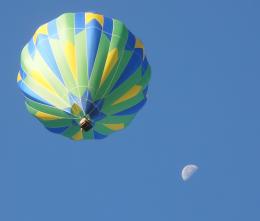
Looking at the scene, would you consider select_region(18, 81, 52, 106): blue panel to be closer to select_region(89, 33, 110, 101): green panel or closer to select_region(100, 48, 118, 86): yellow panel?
select_region(89, 33, 110, 101): green panel

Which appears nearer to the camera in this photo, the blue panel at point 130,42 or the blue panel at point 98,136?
the blue panel at point 130,42

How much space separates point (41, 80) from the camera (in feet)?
169

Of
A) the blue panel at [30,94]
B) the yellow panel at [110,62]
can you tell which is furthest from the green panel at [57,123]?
the yellow panel at [110,62]

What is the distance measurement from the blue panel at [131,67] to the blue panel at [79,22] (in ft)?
5.48

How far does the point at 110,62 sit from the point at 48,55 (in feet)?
5.89

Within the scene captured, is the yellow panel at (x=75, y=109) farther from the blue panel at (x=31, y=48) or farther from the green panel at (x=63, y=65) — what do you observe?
the blue panel at (x=31, y=48)

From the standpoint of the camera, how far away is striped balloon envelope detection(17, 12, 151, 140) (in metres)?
50.9

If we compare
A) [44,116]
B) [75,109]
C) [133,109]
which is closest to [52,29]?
[44,116]

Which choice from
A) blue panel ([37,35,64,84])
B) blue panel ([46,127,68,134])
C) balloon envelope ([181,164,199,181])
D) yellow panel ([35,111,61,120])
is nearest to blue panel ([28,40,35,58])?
blue panel ([37,35,64,84])

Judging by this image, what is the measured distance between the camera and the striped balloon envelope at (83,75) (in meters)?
50.9

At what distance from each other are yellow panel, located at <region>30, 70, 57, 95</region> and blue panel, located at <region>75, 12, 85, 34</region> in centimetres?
161

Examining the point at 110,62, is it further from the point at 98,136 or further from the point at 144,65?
the point at 98,136

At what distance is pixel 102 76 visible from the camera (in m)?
51.0

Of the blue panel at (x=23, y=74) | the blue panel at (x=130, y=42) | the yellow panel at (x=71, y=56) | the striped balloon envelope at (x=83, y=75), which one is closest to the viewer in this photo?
the striped balloon envelope at (x=83, y=75)
